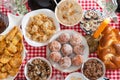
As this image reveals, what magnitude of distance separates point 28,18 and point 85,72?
36 cm

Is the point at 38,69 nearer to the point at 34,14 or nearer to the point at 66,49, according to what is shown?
the point at 66,49

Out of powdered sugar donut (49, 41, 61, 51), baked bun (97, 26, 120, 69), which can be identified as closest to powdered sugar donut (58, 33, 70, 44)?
powdered sugar donut (49, 41, 61, 51)

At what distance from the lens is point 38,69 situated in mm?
1818

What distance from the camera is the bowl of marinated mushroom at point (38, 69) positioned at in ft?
5.95

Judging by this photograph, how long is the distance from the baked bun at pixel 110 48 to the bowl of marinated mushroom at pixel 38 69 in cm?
24

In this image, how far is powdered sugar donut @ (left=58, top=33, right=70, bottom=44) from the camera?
1832 millimetres

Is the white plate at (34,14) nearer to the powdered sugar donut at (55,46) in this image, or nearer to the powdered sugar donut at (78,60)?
the powdered sugar donut at (55,46)

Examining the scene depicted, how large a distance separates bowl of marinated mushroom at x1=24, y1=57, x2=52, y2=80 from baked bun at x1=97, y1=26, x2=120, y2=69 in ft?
0.80

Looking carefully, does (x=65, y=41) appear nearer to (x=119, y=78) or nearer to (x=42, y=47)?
(x=42, y=47)

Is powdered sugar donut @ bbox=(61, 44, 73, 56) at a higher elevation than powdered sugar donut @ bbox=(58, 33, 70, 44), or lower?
lower

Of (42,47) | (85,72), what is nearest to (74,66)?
(85,72)

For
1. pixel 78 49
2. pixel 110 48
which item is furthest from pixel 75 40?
pixel 110 48

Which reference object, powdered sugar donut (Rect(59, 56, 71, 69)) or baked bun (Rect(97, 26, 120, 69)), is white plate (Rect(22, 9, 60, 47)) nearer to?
powdered sugar donut (Rect(59, 56, 71, 69))

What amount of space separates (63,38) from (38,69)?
177mm
